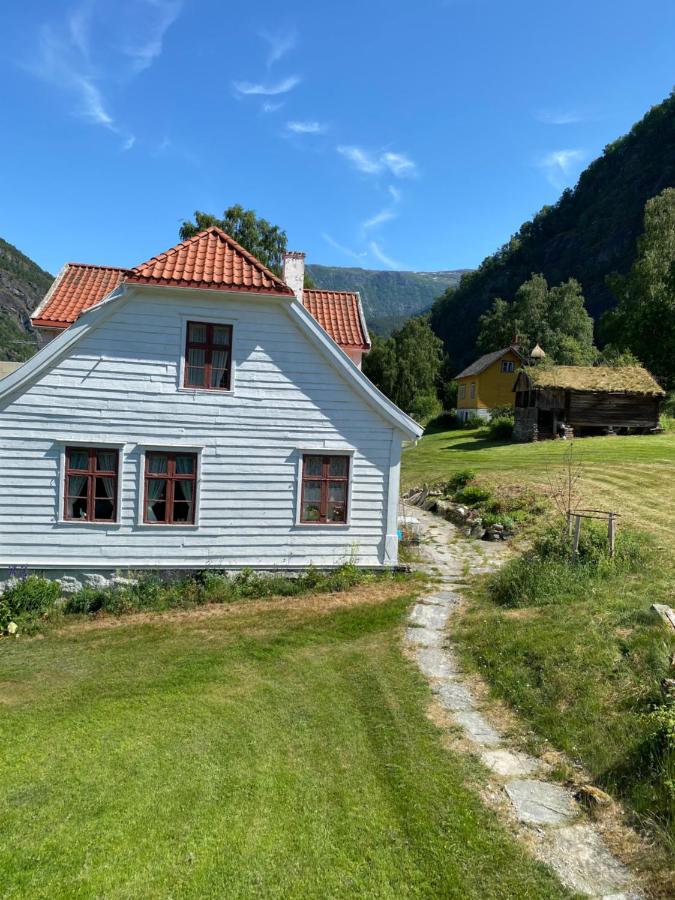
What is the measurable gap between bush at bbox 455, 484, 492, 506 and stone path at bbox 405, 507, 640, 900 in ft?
33.6

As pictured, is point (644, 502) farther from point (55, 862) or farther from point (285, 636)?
point (55, 862)

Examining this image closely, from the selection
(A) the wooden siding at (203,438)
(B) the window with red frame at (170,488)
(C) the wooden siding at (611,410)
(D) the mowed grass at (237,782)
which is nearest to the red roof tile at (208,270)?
(A) the wooden siding at (203,438)

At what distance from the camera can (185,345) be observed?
504 inches

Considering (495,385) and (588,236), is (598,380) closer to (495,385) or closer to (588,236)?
(495,385)

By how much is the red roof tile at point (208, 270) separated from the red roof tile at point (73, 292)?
2.95m

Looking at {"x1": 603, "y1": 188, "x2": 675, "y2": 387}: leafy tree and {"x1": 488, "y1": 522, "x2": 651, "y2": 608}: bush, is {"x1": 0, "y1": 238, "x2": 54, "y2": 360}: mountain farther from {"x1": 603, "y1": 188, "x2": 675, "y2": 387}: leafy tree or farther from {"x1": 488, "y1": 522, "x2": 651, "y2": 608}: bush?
{"x1": 488, "y1": 522, "x2": 651, "y2": 608}: bush

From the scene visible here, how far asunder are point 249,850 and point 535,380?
126ft

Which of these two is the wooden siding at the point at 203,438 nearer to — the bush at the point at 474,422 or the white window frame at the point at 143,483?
the white window frame at the point at 143,483

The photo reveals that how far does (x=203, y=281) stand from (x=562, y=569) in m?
9.90

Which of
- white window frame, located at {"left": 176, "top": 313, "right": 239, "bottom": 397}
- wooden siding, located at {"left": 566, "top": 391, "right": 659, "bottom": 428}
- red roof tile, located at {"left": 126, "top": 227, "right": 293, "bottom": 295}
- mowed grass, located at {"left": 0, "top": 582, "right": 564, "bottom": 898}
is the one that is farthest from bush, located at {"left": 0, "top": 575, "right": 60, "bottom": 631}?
wooden siding, located at {"left": 566, "top": 391, "right": 659, "bottom": 428}

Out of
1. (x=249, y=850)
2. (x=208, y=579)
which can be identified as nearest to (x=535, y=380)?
(x=208, y=579)

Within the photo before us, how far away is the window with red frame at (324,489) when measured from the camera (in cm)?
1354

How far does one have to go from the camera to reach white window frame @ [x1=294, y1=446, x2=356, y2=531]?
1340cm

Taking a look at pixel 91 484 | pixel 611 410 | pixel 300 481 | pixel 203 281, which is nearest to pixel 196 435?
pixel 91 484
